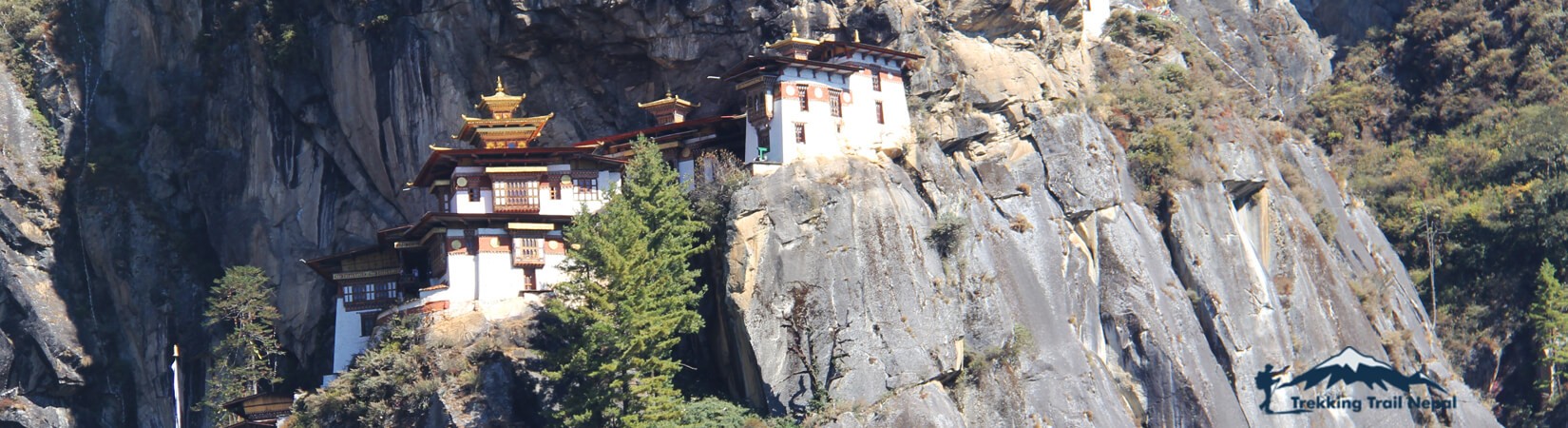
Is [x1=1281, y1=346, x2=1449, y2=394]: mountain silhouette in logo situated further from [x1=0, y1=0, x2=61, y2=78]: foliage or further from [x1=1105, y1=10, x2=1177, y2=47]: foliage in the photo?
[x1=0, y1=0, x2=61, y2=78]: foliage

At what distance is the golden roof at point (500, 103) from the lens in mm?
80375

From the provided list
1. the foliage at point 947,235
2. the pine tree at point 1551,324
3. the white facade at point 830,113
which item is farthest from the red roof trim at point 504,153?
the pine tree at point 1551,324

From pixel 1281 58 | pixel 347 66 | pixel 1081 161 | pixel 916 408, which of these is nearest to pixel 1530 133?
pixel 1281 58

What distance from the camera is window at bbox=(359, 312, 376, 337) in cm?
7994

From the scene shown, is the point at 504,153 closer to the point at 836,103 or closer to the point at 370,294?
the point at 370,294

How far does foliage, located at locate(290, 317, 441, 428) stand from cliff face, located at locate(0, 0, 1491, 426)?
9515 mm

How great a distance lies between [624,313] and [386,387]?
29.4 ft

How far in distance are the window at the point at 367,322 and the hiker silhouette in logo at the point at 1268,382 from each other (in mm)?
32748

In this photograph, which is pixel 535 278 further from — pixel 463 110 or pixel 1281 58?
pixel 1281 58

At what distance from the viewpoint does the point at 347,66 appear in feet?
284

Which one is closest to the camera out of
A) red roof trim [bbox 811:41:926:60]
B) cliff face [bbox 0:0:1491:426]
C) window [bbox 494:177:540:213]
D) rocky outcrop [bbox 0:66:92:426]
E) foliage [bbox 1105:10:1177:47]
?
cliff face [bbox 0:0:1491:426]

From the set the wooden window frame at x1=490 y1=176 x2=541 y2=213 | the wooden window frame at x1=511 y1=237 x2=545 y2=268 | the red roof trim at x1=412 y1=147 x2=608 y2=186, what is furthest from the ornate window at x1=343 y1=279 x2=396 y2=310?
the wooden window frame at x1=511 y1=237 x2=545 y2=268

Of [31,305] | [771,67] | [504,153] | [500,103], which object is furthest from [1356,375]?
[31,305]

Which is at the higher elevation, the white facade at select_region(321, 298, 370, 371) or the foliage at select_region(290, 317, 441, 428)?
the white facade at select_region(321, 298, 370, 371)
